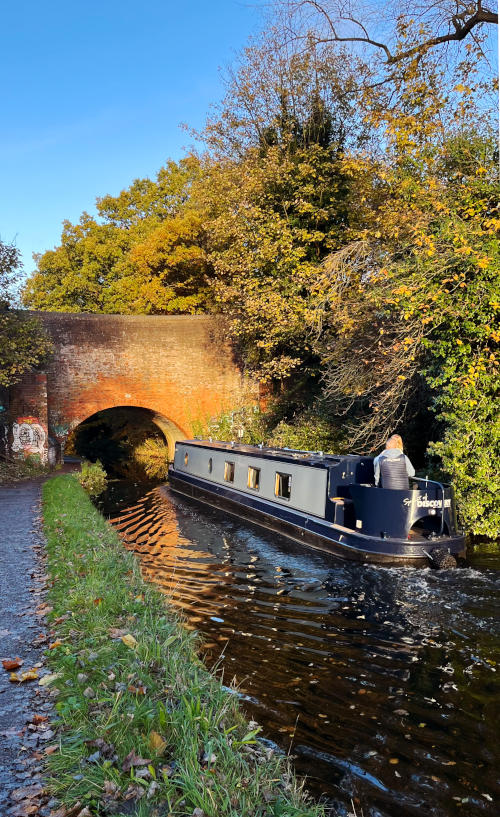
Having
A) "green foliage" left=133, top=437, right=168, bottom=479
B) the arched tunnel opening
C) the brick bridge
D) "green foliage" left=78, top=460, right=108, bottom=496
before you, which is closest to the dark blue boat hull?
"green foliage" left=78, top=460, right=108, bottom=496

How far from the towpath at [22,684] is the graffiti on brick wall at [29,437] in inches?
335

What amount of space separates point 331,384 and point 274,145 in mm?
7231

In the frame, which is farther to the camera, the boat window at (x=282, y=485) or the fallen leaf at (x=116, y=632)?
the boat window at (x=282, y=485)

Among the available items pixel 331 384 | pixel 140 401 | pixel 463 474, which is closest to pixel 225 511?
pixel 331 384

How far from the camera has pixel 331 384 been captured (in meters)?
11.1

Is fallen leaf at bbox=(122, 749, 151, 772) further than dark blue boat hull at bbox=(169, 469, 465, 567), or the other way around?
dark blue boat hull at bbox=(169, 469, 465, 567)

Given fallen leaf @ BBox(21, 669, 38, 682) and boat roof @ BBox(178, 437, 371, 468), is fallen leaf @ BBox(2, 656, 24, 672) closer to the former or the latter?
fallen leaf @ BBox(21, 669, 38, 682)

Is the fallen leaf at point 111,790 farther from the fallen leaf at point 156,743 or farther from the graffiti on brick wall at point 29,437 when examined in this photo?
the graffiti on brick wall at point 29,437

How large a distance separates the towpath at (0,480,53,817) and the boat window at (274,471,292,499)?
12.6 feet

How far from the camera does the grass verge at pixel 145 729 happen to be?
2314 millimetres

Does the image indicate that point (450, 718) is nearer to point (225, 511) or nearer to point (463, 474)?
point (463, 474)

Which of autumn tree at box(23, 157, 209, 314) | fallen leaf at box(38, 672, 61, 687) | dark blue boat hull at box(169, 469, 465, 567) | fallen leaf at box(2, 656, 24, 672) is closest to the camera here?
fallen leaf at box(38, 672, 61, 687)

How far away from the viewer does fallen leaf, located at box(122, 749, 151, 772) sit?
2479 mm

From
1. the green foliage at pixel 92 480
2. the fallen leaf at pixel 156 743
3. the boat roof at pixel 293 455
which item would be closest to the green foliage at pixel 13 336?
the green foliage at pixel 92 480
